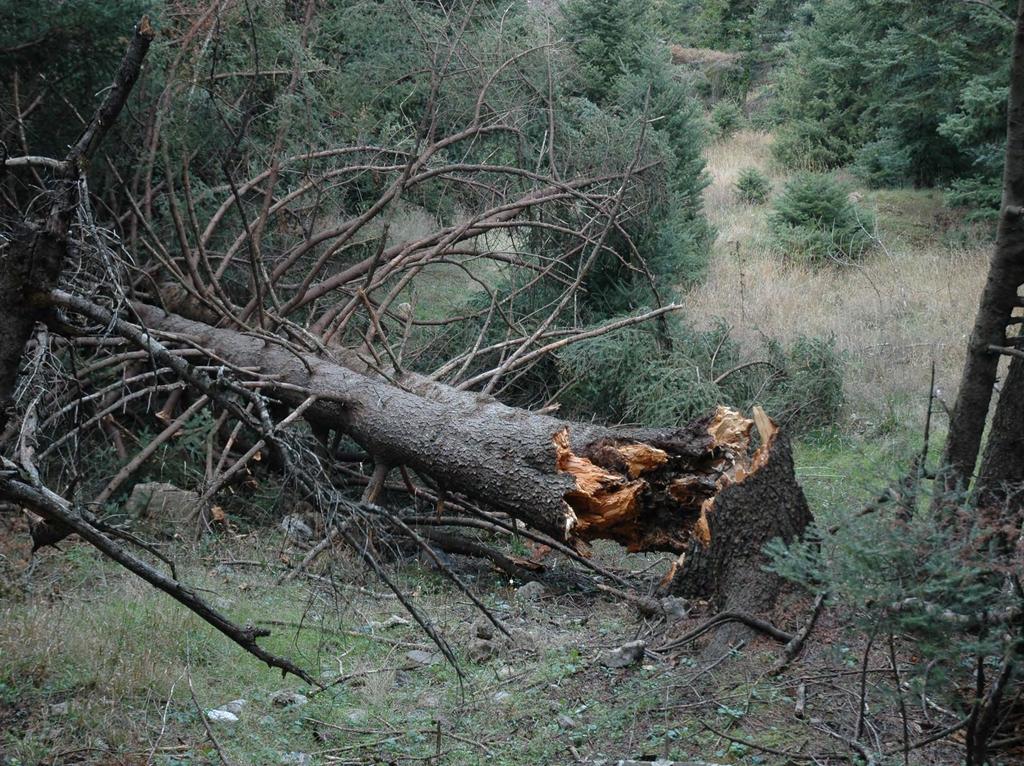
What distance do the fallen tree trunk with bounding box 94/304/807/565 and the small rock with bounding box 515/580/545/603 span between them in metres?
0.54

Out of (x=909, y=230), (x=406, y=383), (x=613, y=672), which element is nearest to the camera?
(x=613, y=672)

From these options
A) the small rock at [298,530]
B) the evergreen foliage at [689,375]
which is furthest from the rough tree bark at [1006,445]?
the evergreen foliage at [689,375]

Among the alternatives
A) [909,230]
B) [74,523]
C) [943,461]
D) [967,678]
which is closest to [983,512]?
[967,678]

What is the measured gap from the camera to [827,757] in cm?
362

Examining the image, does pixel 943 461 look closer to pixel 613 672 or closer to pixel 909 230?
pixel 613 672

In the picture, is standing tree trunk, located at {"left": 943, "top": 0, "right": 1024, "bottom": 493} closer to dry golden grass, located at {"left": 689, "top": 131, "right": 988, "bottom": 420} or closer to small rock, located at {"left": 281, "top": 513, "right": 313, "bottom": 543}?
small rock, located at {"left": 281, "top": 513, "right": 313, "bottom": 543}

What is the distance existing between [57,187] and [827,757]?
334 cm

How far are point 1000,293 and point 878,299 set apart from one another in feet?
25.0

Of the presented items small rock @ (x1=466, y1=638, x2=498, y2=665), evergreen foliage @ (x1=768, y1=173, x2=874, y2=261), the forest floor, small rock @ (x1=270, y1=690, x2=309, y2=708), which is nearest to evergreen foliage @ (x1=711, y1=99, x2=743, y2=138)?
evergreen foliage @ (x1=768, y1=173, x2=874, y2=261)

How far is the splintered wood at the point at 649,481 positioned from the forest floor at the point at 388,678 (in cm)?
49

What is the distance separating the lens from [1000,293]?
14.4ft

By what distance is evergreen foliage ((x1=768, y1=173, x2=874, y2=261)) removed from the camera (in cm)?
1398

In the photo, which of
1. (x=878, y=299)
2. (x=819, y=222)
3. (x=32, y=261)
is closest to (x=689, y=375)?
(x=878, y=299)

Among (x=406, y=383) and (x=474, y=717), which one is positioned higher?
(x=406, y=383)
